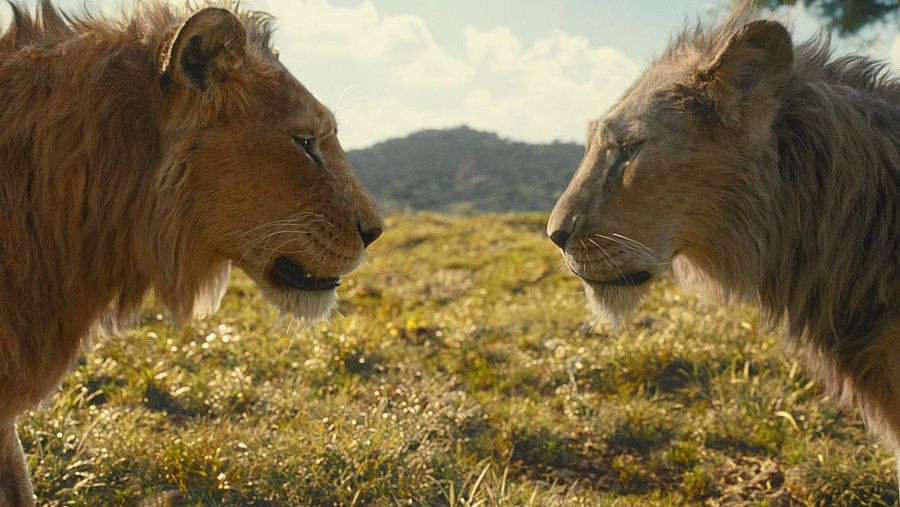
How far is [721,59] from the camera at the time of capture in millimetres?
3035

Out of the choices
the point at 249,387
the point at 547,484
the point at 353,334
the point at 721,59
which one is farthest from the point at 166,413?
the point at 721,59

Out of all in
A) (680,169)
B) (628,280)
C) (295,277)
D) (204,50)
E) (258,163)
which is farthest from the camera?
(628,280)

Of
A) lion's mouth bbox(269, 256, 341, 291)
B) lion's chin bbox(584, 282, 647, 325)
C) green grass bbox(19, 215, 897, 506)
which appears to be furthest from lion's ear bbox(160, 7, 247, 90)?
lion's chin bbox(584, 282, 647, 325)

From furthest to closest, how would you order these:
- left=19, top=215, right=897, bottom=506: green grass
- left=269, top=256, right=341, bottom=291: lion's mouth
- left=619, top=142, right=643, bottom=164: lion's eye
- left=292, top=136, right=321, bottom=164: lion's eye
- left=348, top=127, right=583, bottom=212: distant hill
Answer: left=348, top=127, right=583, bottom=212: distant hill < left=19, top=215, right=897, bottom=506: green grass < left=619, top=142, right=643, bottom=164: lion's eye < left=269, top=256, right=341, bottom=291: lion's mouth < left=292, top=136, right=321, bottom=164: lion's eye

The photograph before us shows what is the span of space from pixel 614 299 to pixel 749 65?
3.29 ft

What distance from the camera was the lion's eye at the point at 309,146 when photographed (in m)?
2.79

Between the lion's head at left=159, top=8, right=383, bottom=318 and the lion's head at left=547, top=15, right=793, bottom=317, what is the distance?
0.85 meters

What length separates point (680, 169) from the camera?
3.08 m

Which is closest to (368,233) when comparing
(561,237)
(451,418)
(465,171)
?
(561,237)

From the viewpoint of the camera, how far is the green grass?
147 inches

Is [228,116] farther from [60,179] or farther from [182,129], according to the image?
[60,179]

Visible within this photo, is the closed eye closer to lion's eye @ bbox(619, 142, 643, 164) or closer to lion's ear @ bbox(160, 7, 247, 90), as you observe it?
lion's eye @ bbox(619, 142, 643, 164)

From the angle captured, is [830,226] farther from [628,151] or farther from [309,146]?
[309,146]

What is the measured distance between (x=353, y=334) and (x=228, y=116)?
3199 mm
